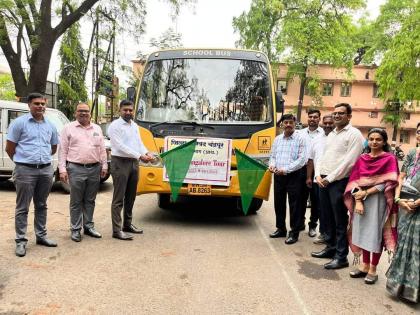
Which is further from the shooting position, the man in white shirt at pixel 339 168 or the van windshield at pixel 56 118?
the van windshield at pixel 56 118

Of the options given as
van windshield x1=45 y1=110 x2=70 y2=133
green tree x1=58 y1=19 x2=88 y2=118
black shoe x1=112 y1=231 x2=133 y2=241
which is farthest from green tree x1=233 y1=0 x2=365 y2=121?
black shoe x1=112 y1=231 x2=133 y2=241

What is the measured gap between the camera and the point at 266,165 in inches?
242

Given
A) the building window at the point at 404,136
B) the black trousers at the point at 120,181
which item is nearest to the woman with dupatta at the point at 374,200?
the black trousers at the point at 120,181

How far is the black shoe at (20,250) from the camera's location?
463cm

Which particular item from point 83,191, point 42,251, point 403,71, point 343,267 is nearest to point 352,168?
point 343,267

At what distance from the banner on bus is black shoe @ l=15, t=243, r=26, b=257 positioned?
2.18 metres

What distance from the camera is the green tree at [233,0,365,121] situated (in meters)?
28.5

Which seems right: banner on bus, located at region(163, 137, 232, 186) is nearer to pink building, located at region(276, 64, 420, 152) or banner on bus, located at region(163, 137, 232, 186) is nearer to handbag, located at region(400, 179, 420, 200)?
handbag, located at region(400, 179, 420, 200)

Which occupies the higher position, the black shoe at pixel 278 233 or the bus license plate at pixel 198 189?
the bus license plate at pixel 198 189

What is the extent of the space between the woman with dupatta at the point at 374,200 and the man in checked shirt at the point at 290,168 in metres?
1.27

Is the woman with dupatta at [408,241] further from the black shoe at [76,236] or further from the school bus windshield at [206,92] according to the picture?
the black shoe at [76,236]

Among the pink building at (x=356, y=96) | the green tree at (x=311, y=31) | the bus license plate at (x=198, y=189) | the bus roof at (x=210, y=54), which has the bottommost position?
the bus license plate at (x=198, y=189)

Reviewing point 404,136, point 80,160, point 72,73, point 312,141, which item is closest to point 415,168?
point 312,141

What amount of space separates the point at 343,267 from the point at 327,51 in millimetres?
26043
